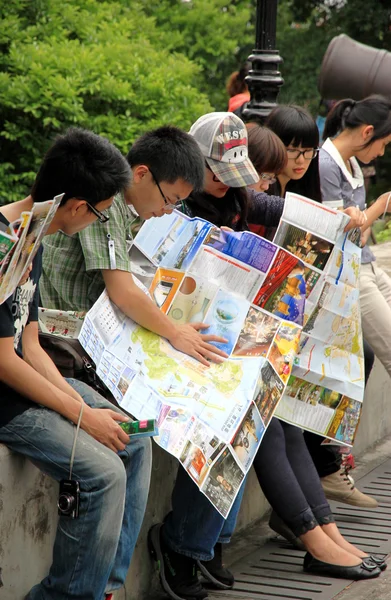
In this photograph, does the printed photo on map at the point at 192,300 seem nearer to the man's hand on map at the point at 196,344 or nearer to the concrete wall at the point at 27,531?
the man's hand on map at the point at 196,344

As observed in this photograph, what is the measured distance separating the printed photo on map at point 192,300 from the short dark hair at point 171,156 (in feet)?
1.17

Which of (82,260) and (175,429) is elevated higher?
(82,260)

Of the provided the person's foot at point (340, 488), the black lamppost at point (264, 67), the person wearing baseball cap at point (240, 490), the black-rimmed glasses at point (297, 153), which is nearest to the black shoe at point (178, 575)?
the person wearing baseball cap at point (240, 490)

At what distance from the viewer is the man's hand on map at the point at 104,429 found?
3.03 m

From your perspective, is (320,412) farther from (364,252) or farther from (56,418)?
(56,418)

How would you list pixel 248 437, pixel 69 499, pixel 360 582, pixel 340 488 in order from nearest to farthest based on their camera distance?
1. pixel 69 499
2. pixel 248 437
3. pixel 360 582
4. pixel 340 488

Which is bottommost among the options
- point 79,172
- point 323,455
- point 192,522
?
point 323,455

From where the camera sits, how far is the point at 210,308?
151 inches

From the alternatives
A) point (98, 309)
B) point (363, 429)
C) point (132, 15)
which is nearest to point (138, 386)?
point (98, 309)

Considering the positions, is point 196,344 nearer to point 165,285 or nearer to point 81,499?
point 165,285

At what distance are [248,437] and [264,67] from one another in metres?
3.92

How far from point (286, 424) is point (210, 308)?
604 mm

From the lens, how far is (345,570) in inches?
154

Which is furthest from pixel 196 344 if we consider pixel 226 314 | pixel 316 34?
pixel 316 34
